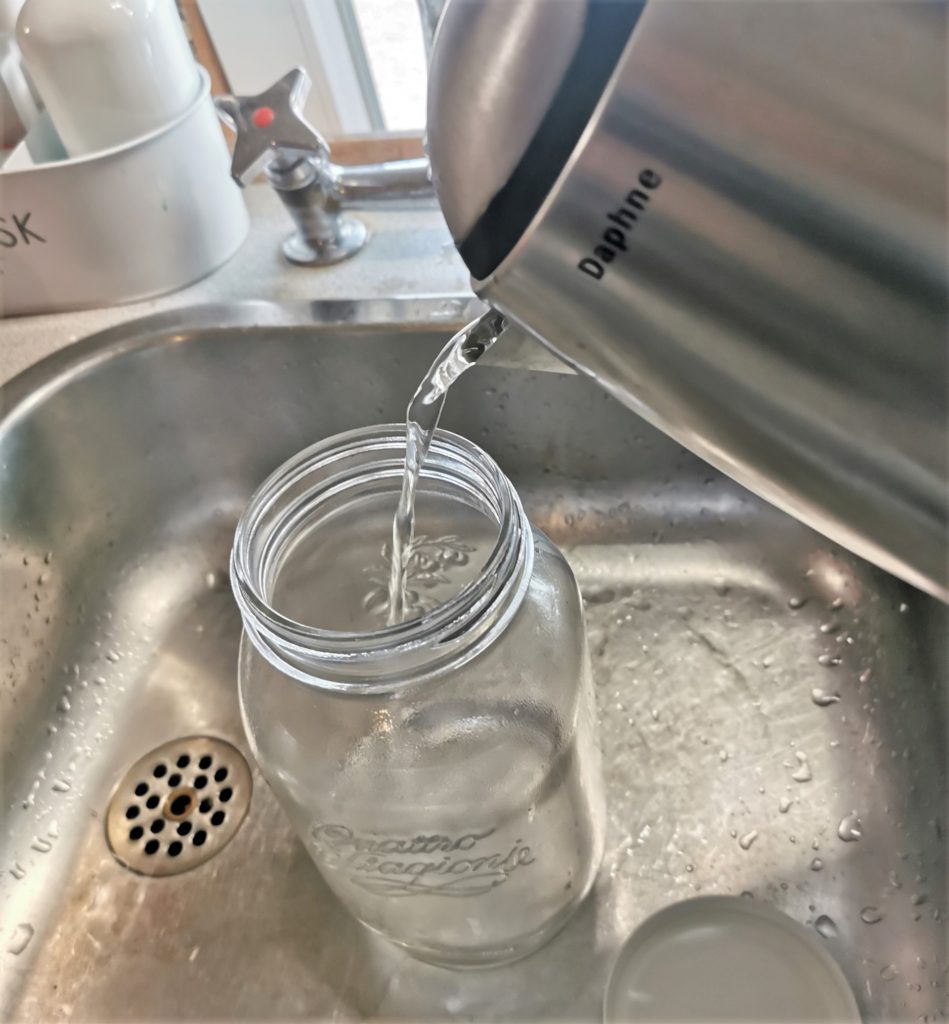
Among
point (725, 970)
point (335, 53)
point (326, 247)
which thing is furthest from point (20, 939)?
point (335, 53)

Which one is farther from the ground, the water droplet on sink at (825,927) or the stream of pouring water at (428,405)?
the stream of pouring water at (428,405)

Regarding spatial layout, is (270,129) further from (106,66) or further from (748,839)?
(748,839)

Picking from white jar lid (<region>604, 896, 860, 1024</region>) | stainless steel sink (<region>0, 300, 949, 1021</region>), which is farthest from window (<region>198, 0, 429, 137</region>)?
white jar lid (<region>604, 896, 860, 1024</region>)

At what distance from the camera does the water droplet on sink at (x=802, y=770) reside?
62cm

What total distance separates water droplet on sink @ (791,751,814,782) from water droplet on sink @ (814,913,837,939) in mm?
87

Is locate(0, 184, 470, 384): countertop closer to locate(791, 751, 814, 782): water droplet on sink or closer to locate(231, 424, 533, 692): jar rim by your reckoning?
locate(231, 424, 533, 692): jar rim

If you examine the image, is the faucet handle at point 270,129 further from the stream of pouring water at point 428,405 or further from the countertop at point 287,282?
the stream of pouring water at point 428,405

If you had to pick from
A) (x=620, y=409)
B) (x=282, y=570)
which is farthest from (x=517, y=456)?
(x=282, y=570)

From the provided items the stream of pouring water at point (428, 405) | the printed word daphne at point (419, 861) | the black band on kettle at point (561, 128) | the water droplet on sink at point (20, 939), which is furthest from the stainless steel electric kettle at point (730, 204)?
the water droplet on sink at point (20, 939)

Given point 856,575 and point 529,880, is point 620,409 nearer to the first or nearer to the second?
point 856,575

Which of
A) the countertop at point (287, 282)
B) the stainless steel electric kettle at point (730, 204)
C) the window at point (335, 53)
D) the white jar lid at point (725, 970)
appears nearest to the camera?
the stainless steel electric kettle at point (730, 204)

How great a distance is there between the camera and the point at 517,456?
761mm

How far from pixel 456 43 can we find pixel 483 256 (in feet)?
0.17

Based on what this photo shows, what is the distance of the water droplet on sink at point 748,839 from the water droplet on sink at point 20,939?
466 millimetres
